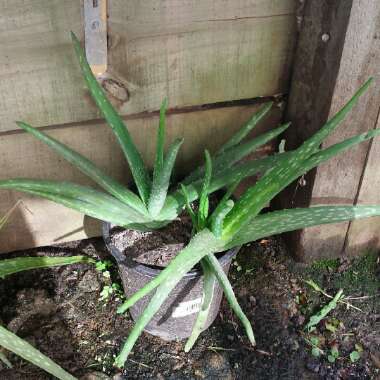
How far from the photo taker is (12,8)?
1.08m

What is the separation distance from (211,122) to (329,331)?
636 mm

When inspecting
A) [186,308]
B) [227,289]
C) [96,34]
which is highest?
[96,34]

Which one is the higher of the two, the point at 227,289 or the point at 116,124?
the point at 116,124

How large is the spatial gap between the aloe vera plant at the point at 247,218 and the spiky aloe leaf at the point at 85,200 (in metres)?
0.16

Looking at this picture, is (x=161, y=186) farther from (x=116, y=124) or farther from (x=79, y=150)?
(x=79, y=150)

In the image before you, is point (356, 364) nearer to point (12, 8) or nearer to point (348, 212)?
point (348, 212)

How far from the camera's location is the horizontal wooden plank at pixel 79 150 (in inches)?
52.0

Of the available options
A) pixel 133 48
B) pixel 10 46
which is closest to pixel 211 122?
pixel 133 48

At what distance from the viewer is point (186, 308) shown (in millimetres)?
1291

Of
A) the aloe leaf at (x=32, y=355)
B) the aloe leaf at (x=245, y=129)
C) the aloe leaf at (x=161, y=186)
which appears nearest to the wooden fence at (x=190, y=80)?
the aloe leaf at (x=245, y=129)

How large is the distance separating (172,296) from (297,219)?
1.16 feet

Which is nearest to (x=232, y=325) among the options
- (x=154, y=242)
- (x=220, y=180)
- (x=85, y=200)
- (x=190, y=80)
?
(x=154, y=242)

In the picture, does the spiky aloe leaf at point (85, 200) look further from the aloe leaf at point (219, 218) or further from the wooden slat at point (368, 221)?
the wooden slat at point (368, 221)

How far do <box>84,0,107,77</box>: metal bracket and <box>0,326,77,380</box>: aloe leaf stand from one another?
1.94 feet
